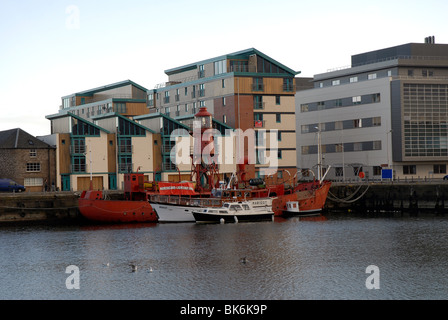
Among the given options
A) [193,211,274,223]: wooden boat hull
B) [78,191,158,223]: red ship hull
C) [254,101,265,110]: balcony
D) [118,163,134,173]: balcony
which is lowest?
[193,211,274,223]: wooden boat hull

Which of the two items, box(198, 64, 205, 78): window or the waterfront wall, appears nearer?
the waterfront wall

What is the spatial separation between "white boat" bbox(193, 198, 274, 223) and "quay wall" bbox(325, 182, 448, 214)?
1848 cm

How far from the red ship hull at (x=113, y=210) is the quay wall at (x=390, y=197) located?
2970 cm

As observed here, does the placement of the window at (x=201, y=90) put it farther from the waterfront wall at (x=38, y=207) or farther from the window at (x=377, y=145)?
the waterfront wall at (x=38, y=207)

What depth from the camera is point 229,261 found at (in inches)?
1964

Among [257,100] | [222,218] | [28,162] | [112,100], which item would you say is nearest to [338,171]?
[257,100]

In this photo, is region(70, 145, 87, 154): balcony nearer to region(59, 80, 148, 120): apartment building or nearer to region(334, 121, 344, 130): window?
region(59, 80, 148, 120): apartment building

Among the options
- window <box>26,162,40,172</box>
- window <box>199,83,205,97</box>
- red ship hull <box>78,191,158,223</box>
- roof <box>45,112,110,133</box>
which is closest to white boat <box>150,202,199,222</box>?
red ship hull <box>78,191,158,223</box>

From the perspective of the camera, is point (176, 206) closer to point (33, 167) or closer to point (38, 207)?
point (38, 207)

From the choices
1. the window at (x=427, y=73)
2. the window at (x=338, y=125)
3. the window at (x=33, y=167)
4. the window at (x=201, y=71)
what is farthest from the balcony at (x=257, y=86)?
the window at (x=33, y=167)

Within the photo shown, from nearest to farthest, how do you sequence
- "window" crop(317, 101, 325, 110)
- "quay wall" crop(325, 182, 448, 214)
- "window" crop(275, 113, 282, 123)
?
"quay wall" crop(325, 182, 448, 214), "window" crop(275, 113, 282, 123), "window" crop(317, 101, 325, 110)

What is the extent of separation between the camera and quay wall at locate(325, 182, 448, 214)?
287 feet

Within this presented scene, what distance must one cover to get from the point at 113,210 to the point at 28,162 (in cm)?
2190

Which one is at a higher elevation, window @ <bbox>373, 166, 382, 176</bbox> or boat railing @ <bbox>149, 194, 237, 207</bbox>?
window @ <bbox>373, 166, 382, 176</bbox>
